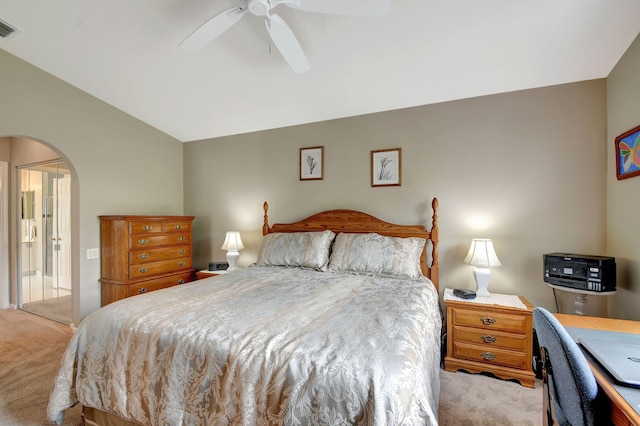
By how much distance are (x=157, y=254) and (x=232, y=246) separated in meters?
0.87

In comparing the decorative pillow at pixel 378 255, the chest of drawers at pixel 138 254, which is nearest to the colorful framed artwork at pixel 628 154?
the decorative pillow at pixel 378 255

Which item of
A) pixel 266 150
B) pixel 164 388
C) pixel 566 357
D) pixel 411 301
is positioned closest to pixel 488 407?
A: pixel 411 301

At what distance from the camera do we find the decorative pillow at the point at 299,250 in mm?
2887

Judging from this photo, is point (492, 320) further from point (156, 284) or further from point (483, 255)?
point (156, 284)

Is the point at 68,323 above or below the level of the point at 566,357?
below

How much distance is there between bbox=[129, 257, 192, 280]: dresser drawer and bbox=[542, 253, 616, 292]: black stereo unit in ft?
12.8

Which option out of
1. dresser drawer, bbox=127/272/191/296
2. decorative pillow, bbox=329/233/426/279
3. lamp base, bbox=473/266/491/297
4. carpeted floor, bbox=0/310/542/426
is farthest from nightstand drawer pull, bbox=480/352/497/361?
dresser drawer, bbox=127/272/191/296

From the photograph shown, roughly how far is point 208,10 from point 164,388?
2.41 m

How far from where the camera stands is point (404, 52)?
230 cm

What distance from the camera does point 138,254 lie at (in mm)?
3258

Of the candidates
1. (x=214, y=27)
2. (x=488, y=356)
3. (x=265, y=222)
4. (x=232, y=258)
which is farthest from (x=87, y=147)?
(x=488, y=356)

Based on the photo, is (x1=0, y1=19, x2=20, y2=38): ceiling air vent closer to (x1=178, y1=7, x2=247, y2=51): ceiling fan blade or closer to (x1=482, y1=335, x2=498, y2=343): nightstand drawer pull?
(x1=178, y1=7, x2=247, y2=51): ceiling fan blade

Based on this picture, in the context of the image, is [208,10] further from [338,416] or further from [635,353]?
[635,353]

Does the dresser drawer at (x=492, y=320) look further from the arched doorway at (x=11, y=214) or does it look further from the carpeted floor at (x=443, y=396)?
the arched doorway at (x=11, y=214)
